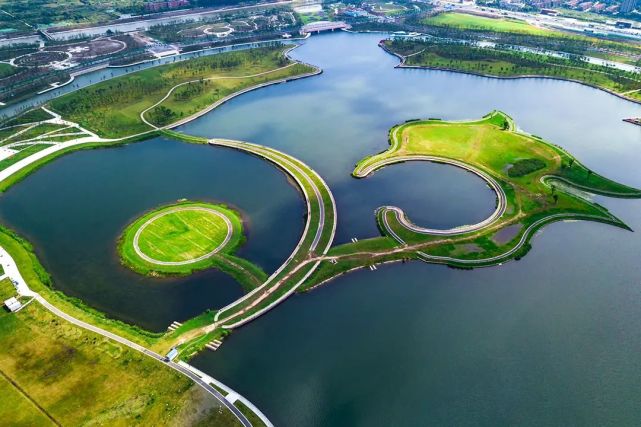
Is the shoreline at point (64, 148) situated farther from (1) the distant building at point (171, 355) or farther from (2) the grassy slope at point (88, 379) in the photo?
(1) the distant building at point (171, 355)

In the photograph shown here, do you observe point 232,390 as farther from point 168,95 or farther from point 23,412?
point 168,95

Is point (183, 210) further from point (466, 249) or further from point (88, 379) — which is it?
point (466, 249)

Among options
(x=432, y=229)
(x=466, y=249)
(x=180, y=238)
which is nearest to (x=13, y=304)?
(x=180, y=238)

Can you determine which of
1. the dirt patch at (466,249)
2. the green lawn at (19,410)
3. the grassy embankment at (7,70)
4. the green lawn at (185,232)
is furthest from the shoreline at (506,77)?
the green lawn at (19,410)

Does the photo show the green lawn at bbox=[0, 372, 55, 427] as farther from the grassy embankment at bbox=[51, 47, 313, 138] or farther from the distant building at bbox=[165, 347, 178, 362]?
the grassy embankment at bbox=[51, 47, 313, 138]

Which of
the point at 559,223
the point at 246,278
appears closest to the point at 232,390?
the point at 246,278

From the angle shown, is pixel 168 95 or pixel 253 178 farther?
pixel 168 95

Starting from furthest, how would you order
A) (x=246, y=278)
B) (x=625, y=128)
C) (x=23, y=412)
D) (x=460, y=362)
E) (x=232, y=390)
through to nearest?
(x=625, y=128) → (x=246, y=278) → (x=460, y=362) → (x=232, y=390) → (x=23, y=412)
